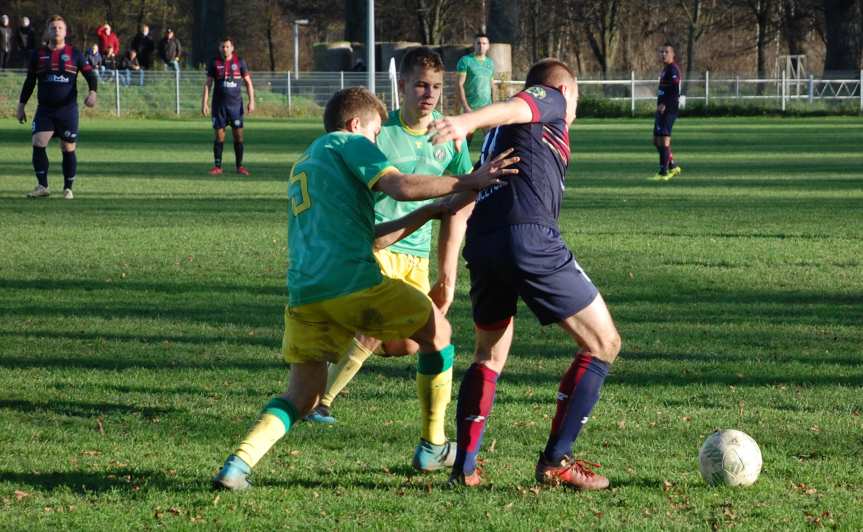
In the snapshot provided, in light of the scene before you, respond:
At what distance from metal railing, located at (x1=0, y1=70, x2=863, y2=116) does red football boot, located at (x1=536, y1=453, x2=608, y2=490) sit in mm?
33990

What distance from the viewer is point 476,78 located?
68.1 ft

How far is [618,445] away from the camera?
5.80 meters

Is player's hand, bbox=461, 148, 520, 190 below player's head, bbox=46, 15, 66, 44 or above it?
below

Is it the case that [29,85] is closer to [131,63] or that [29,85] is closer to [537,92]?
[537,92]

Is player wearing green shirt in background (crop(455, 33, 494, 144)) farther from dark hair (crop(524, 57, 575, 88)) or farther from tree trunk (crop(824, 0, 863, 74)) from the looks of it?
tree trunk (crop(824, 0, 863, 74))

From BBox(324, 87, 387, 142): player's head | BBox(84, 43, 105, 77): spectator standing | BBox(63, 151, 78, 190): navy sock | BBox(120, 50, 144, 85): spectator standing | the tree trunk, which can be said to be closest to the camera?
BBox(324, 87, 387, 142): player's head

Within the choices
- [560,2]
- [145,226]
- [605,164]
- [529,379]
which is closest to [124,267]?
[145,226]

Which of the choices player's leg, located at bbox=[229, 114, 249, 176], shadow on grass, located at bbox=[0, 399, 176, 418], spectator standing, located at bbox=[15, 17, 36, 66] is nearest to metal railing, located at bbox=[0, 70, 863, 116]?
spectator standing, located at bbox=[15, 17, 36, 66]

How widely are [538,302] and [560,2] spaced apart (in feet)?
208

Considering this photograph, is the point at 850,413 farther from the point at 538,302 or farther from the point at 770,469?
the point at 538,302

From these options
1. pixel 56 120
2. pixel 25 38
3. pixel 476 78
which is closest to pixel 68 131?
pixel 56 120

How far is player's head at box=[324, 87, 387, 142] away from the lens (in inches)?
204

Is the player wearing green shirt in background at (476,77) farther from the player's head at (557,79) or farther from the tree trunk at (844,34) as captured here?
the tree trunk at (844,34)

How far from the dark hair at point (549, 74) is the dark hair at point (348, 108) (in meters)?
0.65
